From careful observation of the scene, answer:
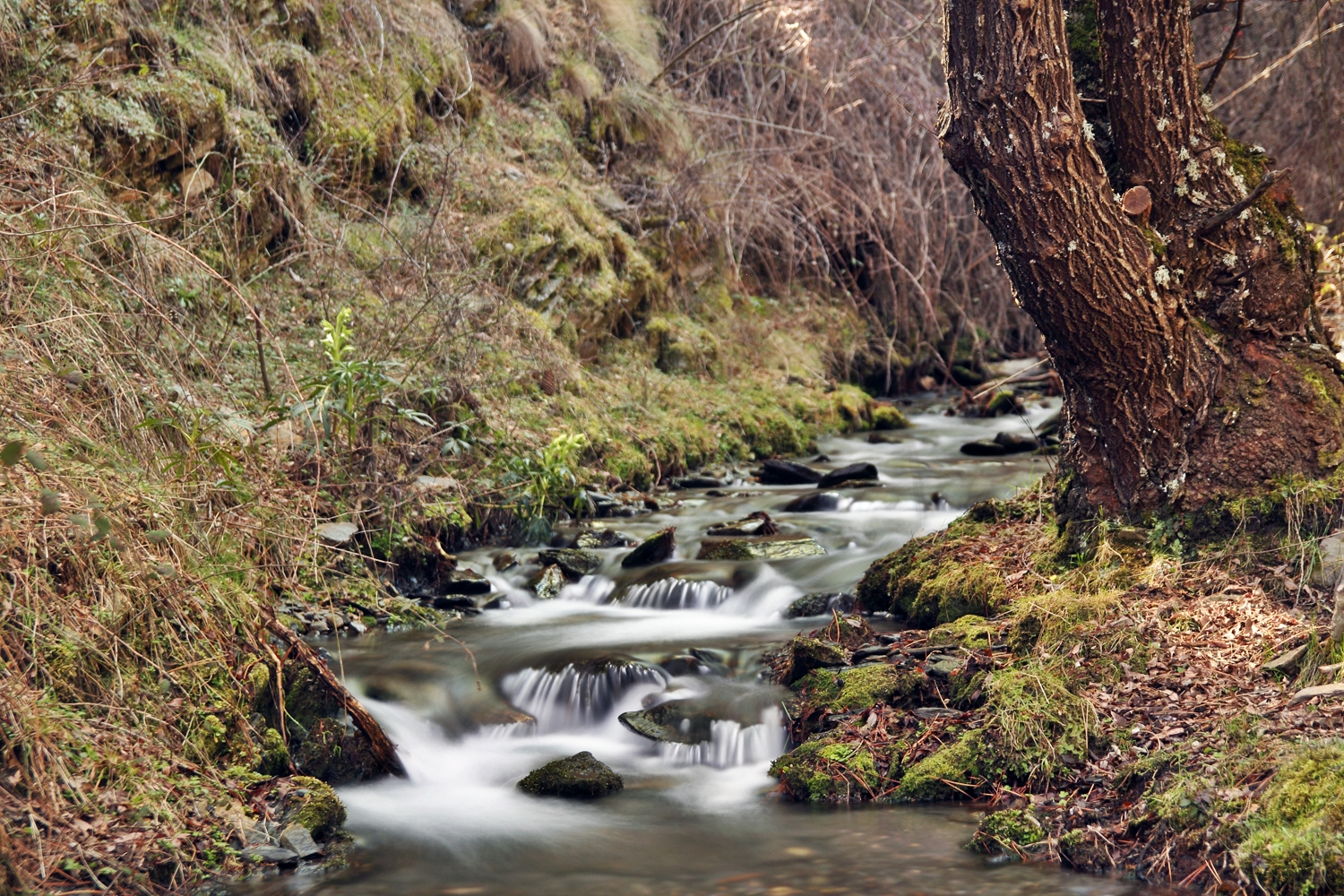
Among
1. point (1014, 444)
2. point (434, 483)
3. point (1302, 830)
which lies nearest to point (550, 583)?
point (434, 483)

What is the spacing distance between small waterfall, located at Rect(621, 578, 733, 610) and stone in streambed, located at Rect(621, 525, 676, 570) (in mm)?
388

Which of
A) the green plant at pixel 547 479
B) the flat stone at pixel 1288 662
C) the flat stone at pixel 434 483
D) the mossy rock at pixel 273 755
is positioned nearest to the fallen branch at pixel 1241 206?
the flat stone at pixel 1288 662

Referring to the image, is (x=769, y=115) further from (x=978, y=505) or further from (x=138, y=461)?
(x=138, y=461)

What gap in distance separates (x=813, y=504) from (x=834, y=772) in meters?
4.26

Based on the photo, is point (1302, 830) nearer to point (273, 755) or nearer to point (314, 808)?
point (314, 808)

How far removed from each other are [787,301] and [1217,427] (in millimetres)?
8700

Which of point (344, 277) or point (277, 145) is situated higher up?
point (277, 145)

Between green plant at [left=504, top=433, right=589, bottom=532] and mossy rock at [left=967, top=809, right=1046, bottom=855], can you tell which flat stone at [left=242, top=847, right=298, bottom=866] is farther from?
green plant at [left=504, top=433, right=589, bottom=532]

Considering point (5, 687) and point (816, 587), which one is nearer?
point (5, 687)

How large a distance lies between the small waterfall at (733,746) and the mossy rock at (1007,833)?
113cm

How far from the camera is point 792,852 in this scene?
3.70 meters

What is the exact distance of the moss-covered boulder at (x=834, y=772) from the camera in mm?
4105

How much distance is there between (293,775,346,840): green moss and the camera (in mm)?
3766

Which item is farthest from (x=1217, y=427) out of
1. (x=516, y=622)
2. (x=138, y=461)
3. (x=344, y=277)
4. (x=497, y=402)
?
(x=344, y=277)
